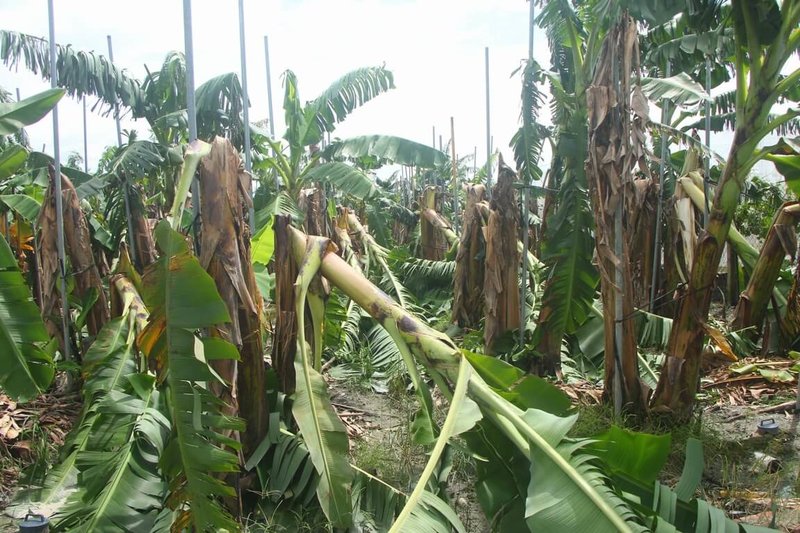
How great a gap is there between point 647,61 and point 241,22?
3935 millimetres

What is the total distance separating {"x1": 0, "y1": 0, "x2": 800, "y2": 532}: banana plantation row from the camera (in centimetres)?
218

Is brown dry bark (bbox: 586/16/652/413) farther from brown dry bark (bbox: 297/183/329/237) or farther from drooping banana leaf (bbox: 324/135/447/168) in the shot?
brown dry bark (bbox: 297/183/329/237)

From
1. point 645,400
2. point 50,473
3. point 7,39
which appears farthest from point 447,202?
point 50,473

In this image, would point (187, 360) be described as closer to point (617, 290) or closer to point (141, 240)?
point (617, 290)

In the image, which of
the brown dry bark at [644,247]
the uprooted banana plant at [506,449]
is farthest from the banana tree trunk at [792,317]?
the uprooted banana plant at [506,449]

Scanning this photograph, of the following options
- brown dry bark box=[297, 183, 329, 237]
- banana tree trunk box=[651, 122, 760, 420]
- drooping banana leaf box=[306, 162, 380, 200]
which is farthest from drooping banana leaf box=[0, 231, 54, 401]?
drooping banana leaf box=[306, 162, 380, 200]

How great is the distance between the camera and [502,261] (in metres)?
5.41

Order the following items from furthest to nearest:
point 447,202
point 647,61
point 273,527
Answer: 1. point 447,202
2. point 647,61
3. point 273,527

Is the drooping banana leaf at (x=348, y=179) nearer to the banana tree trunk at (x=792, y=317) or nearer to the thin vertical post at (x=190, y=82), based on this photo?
the thin vertical post at (x=190, y=82)

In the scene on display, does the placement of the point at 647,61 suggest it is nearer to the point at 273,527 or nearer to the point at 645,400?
the point at 645,400

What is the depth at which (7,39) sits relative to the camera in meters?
7.14

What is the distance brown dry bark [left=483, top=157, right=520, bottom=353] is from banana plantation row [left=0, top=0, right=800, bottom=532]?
0.06ft

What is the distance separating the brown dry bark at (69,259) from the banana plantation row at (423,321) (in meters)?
0.02

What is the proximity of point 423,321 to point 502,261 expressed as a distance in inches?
54.3
